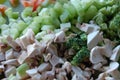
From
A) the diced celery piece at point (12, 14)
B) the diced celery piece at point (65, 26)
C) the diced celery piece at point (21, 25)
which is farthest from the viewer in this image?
the diced celery piece at point (12, 14)

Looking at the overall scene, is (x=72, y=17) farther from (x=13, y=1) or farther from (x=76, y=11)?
(x=13, y=1)

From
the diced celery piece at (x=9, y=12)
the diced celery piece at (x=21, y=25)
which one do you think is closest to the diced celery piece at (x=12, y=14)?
the diced celery piece at (x=9, y=12)

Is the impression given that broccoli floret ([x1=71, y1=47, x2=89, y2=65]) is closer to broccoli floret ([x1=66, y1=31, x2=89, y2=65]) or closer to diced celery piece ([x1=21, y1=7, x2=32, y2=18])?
broccoli floret ([x1=66, y1=31, x2=89, y2=65])

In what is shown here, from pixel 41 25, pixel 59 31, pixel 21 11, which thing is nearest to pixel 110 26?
pixel 59 31

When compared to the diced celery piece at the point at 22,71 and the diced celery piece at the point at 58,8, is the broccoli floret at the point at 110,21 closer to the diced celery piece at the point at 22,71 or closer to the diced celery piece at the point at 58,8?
the diced celery piece at the point at 58,8

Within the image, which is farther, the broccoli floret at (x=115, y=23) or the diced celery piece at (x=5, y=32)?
the diced celery piece at (x=5, y=32)

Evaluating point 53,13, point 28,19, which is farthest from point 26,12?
point 53,13

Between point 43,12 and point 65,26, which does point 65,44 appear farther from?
point 43,12
